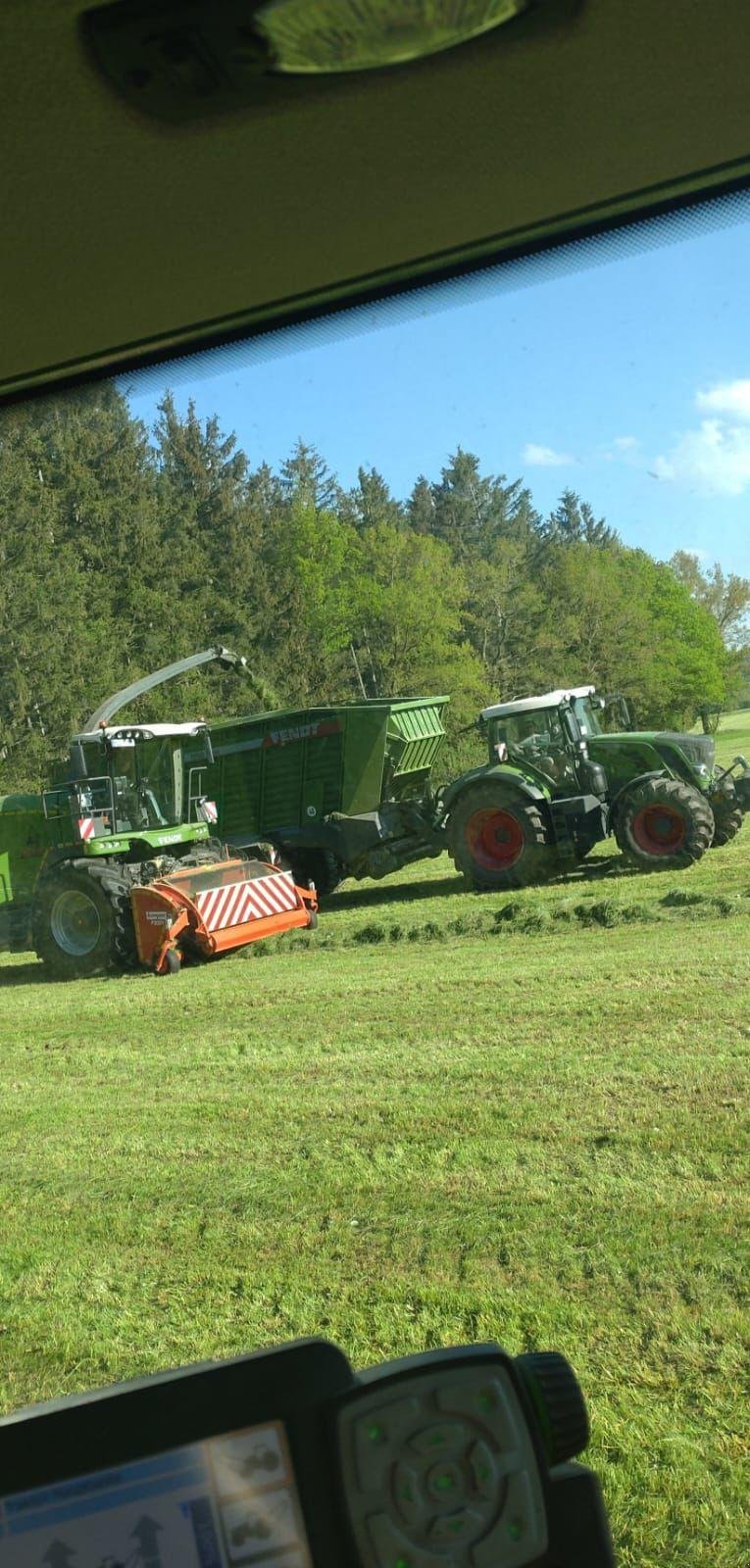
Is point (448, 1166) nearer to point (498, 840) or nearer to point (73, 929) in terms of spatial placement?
point (498, 840)

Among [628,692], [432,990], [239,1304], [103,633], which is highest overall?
[103,633]

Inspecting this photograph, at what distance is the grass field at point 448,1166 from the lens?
161 centimetres

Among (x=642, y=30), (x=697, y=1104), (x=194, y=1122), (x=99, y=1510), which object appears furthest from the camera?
(x=194, y=1122)

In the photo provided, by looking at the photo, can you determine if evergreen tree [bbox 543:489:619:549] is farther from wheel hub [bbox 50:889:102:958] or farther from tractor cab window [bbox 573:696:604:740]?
wheel hub [bbox 50:889:102:958]

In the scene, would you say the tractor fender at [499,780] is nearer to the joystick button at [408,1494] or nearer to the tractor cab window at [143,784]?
the tractor cab window at [143,784]

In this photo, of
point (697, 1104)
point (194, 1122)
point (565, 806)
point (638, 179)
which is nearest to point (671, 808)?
point (565, 806)

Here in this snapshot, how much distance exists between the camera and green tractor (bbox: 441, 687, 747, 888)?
2.93 meters

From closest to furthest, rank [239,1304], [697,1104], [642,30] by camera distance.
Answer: [642,30] → [239,1304] → [697,1104]

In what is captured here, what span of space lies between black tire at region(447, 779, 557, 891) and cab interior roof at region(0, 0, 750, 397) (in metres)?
1.79

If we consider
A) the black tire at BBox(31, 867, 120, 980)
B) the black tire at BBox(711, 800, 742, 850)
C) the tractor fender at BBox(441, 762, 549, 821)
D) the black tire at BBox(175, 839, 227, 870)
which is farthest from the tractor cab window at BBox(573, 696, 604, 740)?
the black tire at BBox(31, 867, 120, 980)

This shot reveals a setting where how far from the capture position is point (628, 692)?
2760mm

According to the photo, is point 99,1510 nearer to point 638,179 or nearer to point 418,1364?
point 418,1364

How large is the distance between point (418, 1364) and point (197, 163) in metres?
0.88

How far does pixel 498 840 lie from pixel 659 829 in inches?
17.1
